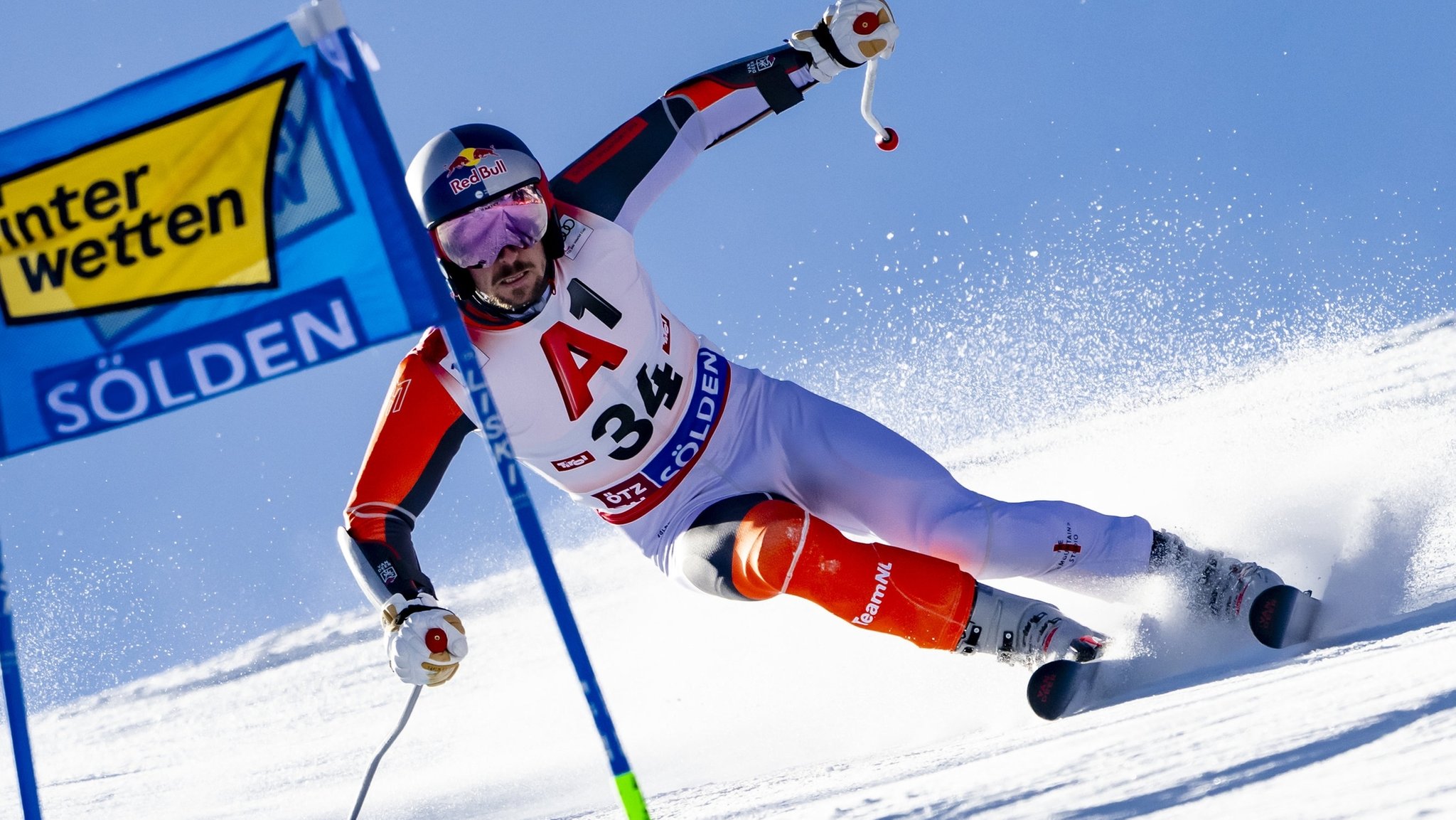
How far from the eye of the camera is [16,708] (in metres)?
2.80

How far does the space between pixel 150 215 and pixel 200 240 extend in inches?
5.3

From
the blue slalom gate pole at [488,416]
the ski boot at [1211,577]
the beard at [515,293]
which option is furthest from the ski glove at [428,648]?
the ski boot at [1211,577]

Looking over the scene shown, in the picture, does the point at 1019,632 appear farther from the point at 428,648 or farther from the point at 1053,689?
the point at 428,648

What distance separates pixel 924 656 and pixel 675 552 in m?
1.38

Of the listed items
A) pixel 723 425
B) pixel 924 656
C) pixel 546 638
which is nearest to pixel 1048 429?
pixel 546 638

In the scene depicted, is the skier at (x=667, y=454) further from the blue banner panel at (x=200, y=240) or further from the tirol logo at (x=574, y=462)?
the blue banner panel at (x=200, y=240)

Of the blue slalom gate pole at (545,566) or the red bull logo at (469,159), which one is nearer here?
the blue slalom gate pole at (545,566)

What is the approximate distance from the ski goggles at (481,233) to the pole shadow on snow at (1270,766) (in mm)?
2222

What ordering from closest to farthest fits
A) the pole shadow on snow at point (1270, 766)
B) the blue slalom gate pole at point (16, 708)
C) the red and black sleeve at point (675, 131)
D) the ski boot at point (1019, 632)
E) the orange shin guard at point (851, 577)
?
1. the pole shadow on snow at point (1270, 766)
2. the blue slalom gate pole at point (16, 708)
3. the orange shin guard at point (851, 577)
4. the ski boot at point (1019, 632)
5. the red and black sleeve at point (675, 131)

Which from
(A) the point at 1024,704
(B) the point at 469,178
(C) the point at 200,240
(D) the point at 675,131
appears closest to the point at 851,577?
(A) the point at 1024,704

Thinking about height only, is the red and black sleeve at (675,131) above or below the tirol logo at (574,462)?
above

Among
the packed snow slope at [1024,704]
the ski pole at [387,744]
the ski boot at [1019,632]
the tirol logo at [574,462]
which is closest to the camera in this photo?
the packed snow slope at [1024,704]

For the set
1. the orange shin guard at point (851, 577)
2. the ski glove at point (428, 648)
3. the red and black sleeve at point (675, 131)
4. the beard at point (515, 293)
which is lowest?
the ski glove at point (428, 648)

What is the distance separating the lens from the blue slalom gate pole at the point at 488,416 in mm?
2404
